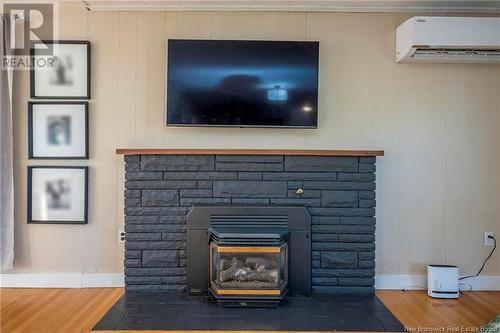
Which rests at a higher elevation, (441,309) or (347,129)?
(347,129)

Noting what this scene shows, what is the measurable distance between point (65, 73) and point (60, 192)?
3.00 ft

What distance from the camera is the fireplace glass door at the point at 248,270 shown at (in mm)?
2555

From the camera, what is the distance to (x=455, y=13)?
2.92 meters

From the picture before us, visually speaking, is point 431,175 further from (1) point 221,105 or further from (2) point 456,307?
(1) point 221,105

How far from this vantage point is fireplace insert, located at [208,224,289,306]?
255 centimetres

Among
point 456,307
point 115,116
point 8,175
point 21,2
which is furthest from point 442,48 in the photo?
point 8,175

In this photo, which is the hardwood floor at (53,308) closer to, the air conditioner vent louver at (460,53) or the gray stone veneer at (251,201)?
the gray stone veneer at (251,201)

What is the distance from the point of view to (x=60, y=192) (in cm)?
293

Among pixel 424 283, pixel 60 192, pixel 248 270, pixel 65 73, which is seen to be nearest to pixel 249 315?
pixel 248 270

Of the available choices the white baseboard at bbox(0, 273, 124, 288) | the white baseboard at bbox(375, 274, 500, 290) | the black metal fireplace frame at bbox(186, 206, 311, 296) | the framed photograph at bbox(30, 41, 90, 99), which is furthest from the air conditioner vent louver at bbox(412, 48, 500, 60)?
the white baseboard at bbox(0, 273, 124, 288)

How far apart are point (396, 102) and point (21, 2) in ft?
9.74

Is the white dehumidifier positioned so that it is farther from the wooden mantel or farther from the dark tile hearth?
the wooden mantel

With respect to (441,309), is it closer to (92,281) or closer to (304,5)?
(304,5)

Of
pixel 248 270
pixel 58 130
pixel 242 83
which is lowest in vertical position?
pixel 248 270
